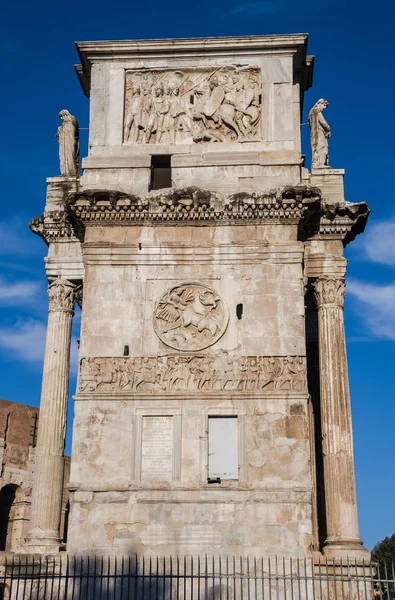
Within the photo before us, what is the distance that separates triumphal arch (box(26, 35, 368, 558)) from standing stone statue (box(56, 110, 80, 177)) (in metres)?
0.05

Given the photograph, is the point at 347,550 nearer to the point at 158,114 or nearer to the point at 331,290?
the point at 331,290

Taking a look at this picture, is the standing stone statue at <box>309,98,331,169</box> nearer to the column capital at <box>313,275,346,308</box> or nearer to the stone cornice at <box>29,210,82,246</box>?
the column capital at <box>313,275,346,308</box>

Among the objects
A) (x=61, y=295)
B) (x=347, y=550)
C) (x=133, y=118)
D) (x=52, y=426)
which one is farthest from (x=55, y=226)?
(x=347, y=550)

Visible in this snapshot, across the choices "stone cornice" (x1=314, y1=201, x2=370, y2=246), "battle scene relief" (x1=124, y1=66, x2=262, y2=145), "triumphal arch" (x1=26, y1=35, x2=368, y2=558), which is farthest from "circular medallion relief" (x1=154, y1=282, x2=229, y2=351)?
"battle scene relief" (x1=124, y1=66, x2=262, y2=145)

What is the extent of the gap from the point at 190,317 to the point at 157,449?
2.99 m

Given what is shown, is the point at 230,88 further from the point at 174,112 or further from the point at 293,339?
the point at 293,339

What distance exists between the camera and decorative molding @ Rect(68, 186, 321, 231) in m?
18.6

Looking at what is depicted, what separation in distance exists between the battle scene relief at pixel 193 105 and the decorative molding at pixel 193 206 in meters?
2.09

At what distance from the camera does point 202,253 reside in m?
18.7

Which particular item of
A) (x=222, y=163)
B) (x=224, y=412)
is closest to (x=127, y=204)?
(x=222, y=163)

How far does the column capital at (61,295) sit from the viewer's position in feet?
66.1

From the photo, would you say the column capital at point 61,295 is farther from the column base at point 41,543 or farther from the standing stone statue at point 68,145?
the column base at point 41,543

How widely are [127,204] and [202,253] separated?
204 centimetres

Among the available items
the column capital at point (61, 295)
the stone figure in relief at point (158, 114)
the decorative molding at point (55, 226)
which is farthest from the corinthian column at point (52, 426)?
the stone figure in relief at point (158, 114)
